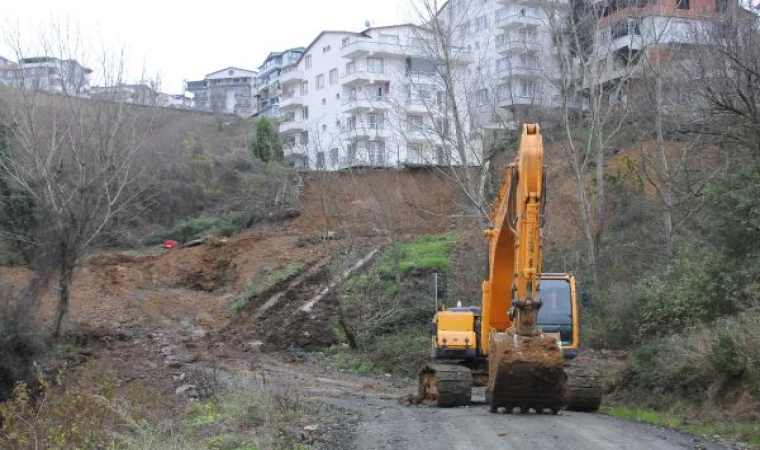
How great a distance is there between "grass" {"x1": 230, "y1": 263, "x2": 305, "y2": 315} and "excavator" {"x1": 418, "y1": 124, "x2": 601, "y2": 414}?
55.6 feet

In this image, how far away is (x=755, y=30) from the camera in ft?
67.2

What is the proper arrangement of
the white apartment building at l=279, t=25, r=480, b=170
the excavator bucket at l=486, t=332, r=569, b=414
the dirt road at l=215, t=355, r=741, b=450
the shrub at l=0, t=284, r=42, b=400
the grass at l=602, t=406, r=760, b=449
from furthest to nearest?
the white apartment building at l=279, t=25, r=480, b=170 → the shrub at l=0, t=284, r=42, b=400 → the excavator bucket at l=486, t=332, r=569, b=414 → the grass at l=602, t=406, r=760, b=449 → the dirt road at l=215, t=355, r=741, b=450

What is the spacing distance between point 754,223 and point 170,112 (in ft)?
188

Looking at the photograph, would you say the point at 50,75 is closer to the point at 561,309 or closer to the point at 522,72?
the point at 522,72

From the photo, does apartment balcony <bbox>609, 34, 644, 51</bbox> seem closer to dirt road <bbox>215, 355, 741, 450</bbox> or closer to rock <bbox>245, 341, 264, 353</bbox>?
rock <bbox>245, 341, 264, 353</bbox>

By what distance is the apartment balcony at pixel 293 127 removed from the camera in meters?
65.6

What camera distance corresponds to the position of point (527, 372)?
11875 mm

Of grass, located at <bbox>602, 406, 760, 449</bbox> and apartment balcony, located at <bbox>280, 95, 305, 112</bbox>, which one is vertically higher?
apartment balcony, located at <bbox>280, 95, 305, 112</bbox>

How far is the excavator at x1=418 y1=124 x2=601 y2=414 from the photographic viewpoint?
11695 mm

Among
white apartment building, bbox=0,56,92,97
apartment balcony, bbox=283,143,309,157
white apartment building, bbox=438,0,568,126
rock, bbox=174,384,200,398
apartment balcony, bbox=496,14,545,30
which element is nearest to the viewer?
rock, bbox=174,384,200,398

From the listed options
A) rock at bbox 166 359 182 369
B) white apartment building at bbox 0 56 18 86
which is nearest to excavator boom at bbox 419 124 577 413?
rock at bbox 166 359 182 369

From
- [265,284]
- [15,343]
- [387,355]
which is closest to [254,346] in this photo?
[387,355]

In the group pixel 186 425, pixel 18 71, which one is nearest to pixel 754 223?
pixel 186 425

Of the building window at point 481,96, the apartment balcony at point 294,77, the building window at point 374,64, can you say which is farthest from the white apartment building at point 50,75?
the apartment balcony at point 294,77
